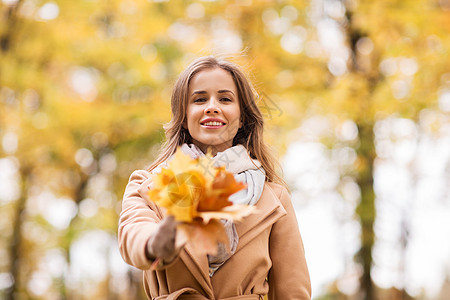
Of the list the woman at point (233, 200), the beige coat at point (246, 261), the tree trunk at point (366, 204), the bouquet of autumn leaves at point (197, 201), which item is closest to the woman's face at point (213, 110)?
the woman at point (233, 200)

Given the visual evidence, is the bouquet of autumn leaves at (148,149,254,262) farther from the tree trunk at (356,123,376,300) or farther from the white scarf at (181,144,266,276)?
the tree trunk at (356,123,376,300)

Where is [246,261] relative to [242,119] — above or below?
below

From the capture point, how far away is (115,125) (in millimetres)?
9422

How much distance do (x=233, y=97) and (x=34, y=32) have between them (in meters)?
5.66

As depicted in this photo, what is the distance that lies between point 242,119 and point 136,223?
85 cm

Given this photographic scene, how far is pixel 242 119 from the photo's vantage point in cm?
243

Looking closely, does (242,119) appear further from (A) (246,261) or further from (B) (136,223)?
(B) (136,223)

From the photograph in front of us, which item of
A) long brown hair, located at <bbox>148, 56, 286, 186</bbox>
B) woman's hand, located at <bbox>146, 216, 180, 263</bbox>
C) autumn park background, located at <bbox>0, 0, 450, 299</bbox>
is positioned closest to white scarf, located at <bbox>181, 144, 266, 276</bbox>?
long brown hair, located at <bbox>148, 56, 286, 186</bbox>

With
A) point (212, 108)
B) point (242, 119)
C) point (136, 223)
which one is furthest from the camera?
point (242, 119)

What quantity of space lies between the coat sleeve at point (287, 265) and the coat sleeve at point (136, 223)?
1.73 ft

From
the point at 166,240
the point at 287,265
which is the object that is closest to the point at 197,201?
the point at 166,240

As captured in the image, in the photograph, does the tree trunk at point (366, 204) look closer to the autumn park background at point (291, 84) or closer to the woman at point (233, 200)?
the autumn park background at point (291, 84)

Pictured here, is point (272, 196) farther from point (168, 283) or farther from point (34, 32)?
point (34, 32)

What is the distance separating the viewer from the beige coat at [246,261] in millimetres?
1967
